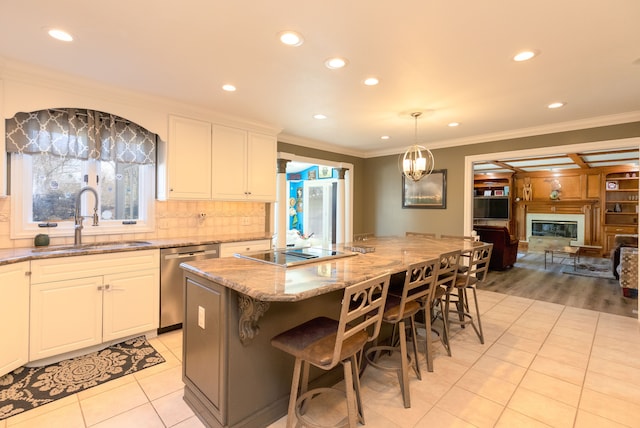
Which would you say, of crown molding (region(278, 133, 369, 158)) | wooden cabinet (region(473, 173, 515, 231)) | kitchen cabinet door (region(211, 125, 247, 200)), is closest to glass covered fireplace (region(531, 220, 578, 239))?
wooden cabinet (region(473, 173, 515, 231))

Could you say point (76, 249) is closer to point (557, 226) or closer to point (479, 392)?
point (479, 392)

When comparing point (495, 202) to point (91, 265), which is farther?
point (495, 202)

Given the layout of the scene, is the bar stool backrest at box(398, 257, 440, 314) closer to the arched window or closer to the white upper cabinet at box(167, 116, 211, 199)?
the white upper cabinet at box(167, 116, 211, 199)

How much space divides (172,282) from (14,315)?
3.63 ft

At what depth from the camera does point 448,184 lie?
17.0 ft

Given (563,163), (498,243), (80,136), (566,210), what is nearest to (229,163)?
(80,136)

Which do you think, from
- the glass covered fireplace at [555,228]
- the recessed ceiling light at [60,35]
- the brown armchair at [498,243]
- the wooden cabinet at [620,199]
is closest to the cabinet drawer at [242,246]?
the recessed ceiling light at [60,35]

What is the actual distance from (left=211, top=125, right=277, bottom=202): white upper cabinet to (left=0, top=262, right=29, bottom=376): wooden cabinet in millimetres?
1849

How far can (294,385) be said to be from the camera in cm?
157

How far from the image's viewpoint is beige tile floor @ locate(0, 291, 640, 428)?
1847 millimetres

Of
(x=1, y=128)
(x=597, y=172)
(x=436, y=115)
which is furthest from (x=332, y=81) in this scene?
(x=597, y=172)

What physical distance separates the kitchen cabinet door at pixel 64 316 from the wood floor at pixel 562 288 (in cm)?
511

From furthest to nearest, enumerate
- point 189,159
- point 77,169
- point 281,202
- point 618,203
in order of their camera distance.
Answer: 1. point 618,203
2. point 281,202
3. point 189,159
4. point 77,169

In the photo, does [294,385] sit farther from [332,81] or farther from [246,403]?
[332,81]
